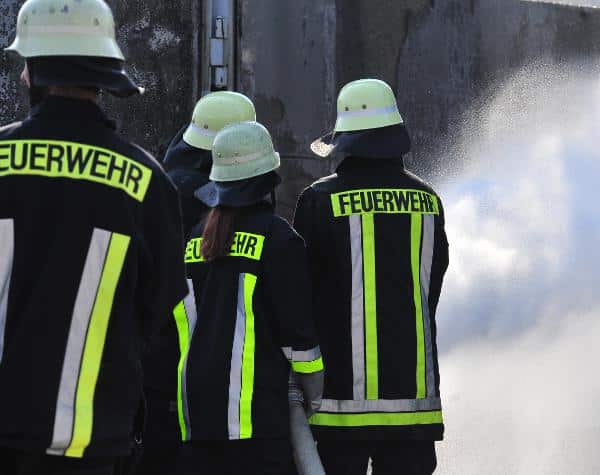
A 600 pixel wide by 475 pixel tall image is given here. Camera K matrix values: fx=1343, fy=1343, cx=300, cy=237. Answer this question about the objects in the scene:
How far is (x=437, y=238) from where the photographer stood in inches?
191

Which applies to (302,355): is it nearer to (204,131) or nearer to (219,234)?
(219,234)

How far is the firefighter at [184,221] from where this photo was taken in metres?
4.66

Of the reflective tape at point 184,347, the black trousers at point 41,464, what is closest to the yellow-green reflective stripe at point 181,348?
the reflective tape at point 184,347

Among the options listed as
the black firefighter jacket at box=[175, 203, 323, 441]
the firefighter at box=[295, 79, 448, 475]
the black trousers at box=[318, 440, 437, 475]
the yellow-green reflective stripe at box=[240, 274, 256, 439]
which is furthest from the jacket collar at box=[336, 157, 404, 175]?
the black trousers at box=[318, 440, 437, 475]

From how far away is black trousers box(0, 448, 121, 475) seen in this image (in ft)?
10.2

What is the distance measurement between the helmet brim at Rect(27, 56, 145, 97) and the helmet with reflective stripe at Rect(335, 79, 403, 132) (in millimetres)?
1750

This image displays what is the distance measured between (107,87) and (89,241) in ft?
1.22

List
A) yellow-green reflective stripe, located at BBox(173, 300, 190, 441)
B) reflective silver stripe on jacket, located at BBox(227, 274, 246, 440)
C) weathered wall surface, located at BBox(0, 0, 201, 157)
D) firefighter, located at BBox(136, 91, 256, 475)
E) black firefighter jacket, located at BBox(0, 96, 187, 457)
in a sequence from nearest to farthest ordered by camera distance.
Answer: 1. black firefighter jacket, located at BBox(0, 96, 187, 457)
2. reflective silver stripe on jacket, located at BBox(227, 274, 246, 440)
3. yellow-green reflective stripe, located at BBox(173, 300, 190, 441)
4. firefighter, located at BBox(136, 91, 256, 475)
5. weathered wall surface, located at BBox(0, 0, 201, 157)

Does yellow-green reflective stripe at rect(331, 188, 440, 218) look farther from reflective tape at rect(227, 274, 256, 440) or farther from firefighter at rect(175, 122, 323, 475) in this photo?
reflective tape at rect(227, 274, 256, 440)

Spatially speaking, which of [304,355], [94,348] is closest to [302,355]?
[304,355]

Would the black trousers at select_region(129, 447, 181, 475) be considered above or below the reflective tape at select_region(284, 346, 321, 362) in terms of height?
below

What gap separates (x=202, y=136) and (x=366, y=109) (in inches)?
30.6


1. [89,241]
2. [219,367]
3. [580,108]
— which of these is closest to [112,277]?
[89,241]

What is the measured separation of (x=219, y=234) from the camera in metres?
4.37
